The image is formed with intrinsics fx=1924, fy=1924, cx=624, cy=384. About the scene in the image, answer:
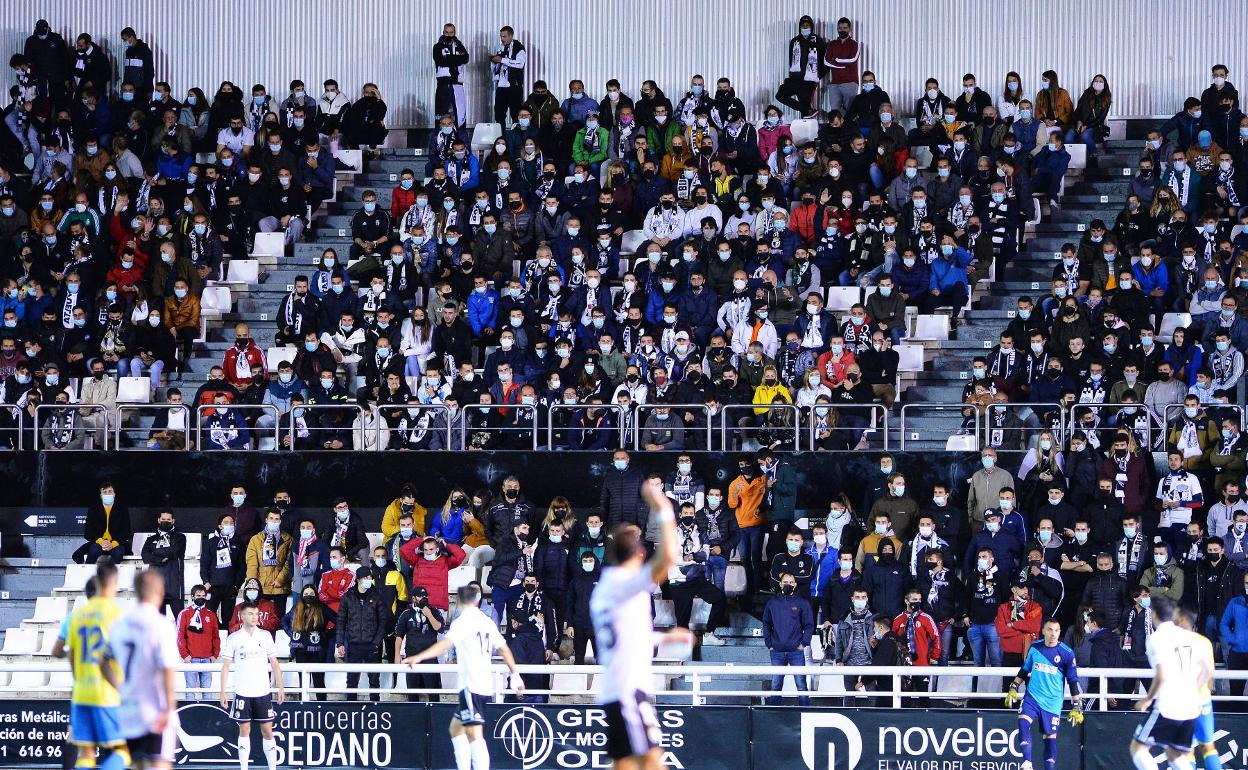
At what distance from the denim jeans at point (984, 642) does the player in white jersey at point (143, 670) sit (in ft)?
38.3

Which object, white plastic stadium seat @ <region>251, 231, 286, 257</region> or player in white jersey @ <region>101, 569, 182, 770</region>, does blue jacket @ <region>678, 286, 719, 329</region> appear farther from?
player in white jersey @ <region>101, 569, 182, 770</region>

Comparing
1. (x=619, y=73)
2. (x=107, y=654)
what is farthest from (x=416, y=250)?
(x=107, y=654)

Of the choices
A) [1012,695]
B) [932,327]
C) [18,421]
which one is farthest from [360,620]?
[932,327]

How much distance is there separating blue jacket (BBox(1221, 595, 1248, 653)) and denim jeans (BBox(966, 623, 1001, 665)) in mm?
2527

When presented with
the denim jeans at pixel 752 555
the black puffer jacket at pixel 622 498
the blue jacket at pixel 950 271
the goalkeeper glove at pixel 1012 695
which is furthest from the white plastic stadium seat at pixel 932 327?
the goalkeeper glove at pixel 1012 695

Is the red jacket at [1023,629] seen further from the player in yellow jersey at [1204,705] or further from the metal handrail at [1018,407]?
the player in yellow jersey at [1204,705]

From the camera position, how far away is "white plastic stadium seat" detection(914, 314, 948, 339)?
27.6 m

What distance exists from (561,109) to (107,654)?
20.2 metres

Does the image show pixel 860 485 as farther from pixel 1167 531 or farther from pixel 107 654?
pixel 107 654

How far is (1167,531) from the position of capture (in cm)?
2291

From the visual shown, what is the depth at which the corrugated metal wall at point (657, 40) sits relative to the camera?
109 ft

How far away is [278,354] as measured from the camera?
1114 inches

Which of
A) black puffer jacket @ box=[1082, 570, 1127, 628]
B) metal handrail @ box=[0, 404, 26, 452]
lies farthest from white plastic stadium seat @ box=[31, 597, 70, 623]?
black puffer jacket @ box=[1082, 570, 1127, 628]

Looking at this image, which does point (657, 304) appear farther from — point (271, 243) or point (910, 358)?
point (271, 243)
